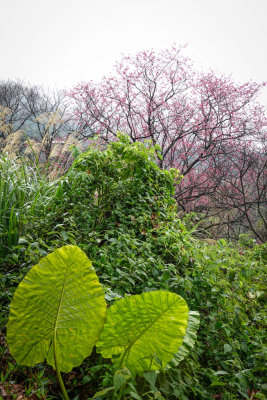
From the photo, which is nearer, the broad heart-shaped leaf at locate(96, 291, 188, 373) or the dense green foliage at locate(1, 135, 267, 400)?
the broad heart-shaped leaf at locate(96, 291, 188, 373)

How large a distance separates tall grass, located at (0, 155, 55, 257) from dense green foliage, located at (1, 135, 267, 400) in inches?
3.6

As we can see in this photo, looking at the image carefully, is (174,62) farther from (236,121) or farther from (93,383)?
(93,383)

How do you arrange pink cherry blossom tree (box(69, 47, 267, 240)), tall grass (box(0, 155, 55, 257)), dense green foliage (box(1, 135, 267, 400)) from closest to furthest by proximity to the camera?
dense green foliage (box(1, 135, 267, 400))
tall grass (box(0, 155, 55, 257))
pink cherry blossom tree (box(69, 47, 267, 240))

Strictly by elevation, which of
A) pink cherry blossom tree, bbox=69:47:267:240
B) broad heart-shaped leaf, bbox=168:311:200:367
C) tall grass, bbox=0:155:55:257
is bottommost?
broad heart-shaped leaf, bbox=168:311:200:367

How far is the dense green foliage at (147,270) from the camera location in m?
1.22

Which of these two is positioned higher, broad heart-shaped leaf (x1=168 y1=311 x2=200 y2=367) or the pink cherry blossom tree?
the pink cherry blossom tree

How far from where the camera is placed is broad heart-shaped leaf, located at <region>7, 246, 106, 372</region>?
1.05m

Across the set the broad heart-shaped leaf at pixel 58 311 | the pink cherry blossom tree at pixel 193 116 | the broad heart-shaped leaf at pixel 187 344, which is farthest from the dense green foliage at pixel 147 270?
the pink cherry blossom tree at pixel 193 116

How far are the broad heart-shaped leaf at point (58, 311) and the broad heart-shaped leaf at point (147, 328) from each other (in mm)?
97

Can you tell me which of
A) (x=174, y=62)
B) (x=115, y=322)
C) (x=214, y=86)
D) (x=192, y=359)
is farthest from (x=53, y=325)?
(x=174, y=62)

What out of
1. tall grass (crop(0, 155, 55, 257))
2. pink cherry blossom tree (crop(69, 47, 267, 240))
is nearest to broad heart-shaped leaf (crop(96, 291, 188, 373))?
tall grass (crop(0, 155, 55, 257))

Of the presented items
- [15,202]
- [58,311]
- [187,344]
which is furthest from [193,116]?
[58,311]

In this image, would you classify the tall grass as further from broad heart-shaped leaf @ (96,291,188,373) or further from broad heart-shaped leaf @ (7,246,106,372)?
broad heart-shaped leaf @ (96,291,188,373)

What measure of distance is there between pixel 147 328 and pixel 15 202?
215cm
